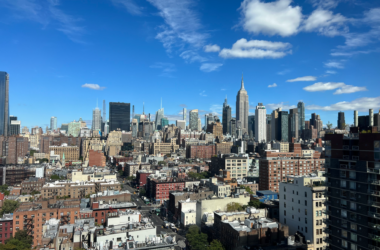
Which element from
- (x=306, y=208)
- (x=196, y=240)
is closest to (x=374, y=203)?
(x=306, y=208)

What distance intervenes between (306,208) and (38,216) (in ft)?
192

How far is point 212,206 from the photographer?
68.2 m

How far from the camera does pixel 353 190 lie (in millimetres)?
31547

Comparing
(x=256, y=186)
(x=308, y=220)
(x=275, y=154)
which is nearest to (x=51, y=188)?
(x=256, y=186)

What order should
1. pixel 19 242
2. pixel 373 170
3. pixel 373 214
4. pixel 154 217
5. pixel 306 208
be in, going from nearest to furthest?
pixel 373 214, pixel 373 170, pixel 306 208, pixel 19 242, pixel 154 217

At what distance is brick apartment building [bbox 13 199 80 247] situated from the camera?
62109mm

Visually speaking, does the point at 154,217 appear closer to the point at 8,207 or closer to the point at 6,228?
the point at 6,228

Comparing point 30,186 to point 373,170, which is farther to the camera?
point 30,186

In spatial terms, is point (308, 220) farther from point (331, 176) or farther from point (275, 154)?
point (275, 154)

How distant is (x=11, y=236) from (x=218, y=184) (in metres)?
59.2

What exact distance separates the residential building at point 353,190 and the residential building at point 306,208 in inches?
630

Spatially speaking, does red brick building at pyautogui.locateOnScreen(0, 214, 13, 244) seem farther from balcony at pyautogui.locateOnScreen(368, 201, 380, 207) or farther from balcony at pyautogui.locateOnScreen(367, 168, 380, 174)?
balcony at pyautogui.locateOnScreen(367, 168, 380, 174)

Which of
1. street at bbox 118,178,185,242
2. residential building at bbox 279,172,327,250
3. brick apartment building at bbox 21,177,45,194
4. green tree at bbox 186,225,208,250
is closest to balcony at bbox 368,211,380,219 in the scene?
residential building at bbox 279,172,327,250

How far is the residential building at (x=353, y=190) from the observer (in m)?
29.5
